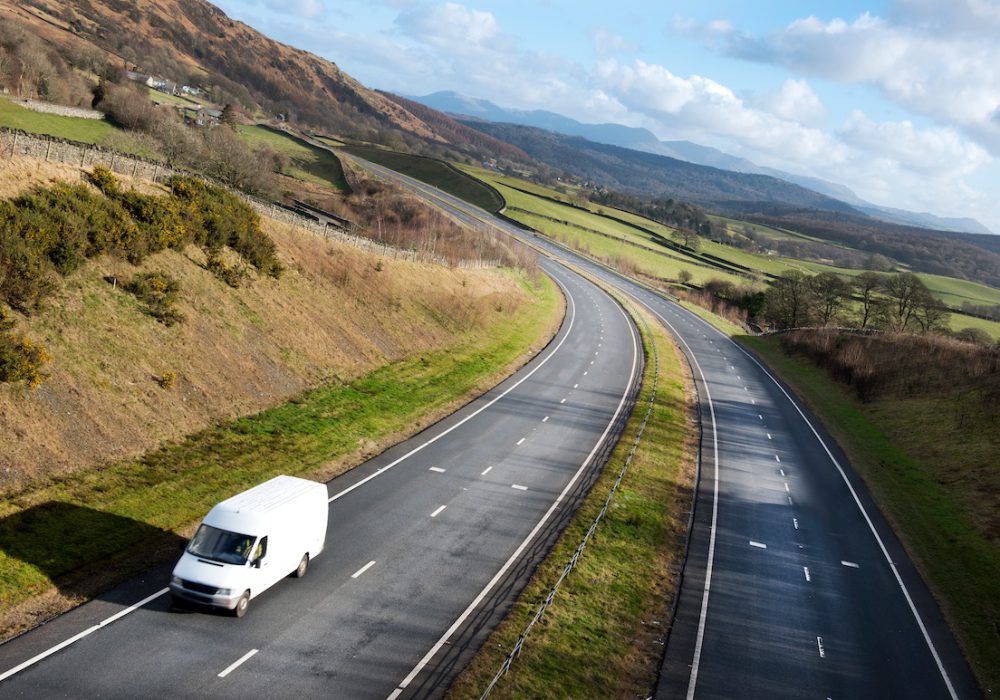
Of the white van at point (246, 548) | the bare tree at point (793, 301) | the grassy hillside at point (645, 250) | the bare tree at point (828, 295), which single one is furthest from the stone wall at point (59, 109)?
the bare tree at point (828, 295)

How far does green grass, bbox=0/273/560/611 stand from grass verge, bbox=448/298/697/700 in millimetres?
9218

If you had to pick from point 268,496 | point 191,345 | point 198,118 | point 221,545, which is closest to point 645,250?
point 198,118

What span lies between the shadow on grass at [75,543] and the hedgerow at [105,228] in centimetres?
Answer: 913

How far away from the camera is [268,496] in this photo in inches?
731

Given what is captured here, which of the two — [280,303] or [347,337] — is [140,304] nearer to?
[280,303]

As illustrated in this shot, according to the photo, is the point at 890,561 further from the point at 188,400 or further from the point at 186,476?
the point at 188,400

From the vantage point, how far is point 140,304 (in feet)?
94.8

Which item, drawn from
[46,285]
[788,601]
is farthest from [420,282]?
[788,601]

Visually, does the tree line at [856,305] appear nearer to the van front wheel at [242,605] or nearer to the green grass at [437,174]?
the green grass at [437,174]

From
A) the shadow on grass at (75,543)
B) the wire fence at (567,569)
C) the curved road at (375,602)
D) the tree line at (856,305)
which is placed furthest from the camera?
the tree line at (856,305)

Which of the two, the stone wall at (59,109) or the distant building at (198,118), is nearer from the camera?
the stone wall at (59,109)

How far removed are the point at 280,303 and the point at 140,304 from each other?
905 cm

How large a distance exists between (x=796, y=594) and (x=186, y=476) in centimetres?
1974

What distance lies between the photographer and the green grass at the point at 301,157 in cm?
10478
